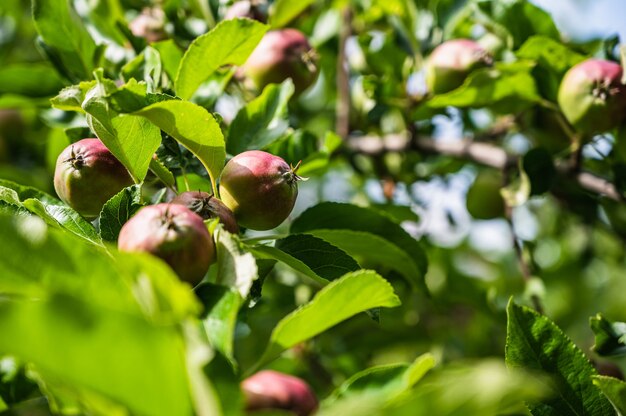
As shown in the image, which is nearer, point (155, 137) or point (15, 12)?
point (155, 137)

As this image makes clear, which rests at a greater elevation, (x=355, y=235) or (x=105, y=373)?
(x=105, y=373)

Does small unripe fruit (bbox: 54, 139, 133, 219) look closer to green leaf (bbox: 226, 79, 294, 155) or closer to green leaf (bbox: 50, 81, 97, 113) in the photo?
green leaf (bbox: 50, 81, 97, 113)

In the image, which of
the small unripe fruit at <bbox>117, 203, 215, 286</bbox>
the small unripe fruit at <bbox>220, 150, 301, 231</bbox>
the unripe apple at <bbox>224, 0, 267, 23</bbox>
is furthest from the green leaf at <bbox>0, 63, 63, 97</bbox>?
the small unripe fruit at <bbox>117, 203, 215, 286</bbox>

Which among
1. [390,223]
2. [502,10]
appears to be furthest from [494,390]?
[502,10]

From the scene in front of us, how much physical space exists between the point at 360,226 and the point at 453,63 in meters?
0.57

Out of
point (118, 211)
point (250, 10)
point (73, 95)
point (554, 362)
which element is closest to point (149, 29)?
point (250, 10)

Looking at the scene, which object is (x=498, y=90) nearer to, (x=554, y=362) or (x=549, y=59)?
(x=549, y=59)

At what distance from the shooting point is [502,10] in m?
1.55

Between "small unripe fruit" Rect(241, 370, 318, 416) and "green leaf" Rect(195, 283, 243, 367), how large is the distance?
0.34 metres

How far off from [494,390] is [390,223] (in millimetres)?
739

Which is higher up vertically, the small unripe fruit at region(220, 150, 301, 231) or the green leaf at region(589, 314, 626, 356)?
the small unripe fruit at region(220, 150, 301, 231)

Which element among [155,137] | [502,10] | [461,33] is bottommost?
[461,33]

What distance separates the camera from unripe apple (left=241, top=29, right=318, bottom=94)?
146cm

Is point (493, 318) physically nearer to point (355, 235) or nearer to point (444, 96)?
point (444, 96)
